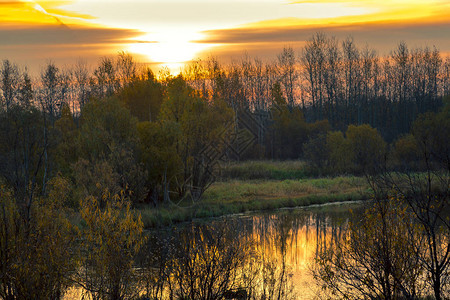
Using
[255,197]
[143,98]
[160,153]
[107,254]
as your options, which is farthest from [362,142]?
[107,254]

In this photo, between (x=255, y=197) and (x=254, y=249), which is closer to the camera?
(x=254, y=249)


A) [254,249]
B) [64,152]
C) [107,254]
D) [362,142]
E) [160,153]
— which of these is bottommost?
[362,142]

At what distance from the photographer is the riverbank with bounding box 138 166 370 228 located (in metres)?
34.0

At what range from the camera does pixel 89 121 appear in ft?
125

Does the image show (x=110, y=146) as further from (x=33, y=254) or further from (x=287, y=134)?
(x=287, y=134)

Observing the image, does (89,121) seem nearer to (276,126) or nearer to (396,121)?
(276,126)

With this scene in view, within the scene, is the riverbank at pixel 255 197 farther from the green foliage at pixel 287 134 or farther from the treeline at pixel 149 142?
the green foliage at pixel 287 134

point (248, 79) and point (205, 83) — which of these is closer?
point (205, 83)

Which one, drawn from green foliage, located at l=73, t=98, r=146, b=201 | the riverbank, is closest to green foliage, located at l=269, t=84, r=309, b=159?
the riverbank

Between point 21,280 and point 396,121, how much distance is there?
257 ft

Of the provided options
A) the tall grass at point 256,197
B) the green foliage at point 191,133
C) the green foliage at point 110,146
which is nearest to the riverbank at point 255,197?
the tall grass at point 256,197

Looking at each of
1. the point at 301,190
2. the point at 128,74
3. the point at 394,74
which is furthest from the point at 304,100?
the point at 301,190

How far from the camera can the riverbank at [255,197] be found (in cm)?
3400

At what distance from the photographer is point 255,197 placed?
4056 centimetres
